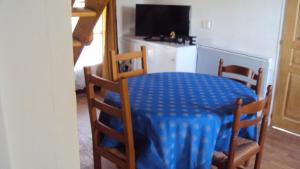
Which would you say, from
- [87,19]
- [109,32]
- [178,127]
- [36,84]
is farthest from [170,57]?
[36,84]

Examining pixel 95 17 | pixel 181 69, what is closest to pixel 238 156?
pixel 95 17

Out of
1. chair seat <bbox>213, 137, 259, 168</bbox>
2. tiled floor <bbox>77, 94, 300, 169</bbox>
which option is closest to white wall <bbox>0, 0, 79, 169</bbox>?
chair seat <bbox>213, 137, 259, 168</bbox>

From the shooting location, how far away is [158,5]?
166 inches

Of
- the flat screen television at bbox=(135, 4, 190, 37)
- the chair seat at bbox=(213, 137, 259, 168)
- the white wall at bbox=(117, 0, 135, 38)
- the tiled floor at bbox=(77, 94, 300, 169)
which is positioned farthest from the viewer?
the white wall at bbox=(117, 0, 135, 38)

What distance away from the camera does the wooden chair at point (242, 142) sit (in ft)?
5.84

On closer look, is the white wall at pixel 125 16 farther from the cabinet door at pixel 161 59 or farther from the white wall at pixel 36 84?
the white wall at pixel 36 84

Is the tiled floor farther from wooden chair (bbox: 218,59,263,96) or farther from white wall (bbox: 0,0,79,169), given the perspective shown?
white wall (bbox: 0,0,79,169)

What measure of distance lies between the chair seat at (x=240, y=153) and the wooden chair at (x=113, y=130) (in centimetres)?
56

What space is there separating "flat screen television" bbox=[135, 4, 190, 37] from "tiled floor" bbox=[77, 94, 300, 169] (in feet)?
5.17

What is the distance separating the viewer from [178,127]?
70.6 inches

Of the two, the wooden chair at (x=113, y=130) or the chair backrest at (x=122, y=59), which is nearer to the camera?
the wooden chair at (x=113, y=130)

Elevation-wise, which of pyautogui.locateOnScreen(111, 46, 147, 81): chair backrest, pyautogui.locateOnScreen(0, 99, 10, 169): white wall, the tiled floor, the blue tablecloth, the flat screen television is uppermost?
the flat screen television

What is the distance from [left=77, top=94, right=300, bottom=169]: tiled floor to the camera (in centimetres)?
276

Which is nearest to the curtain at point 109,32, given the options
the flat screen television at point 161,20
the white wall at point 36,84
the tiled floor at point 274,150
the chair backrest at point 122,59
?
the flat screen television at point 161,20
